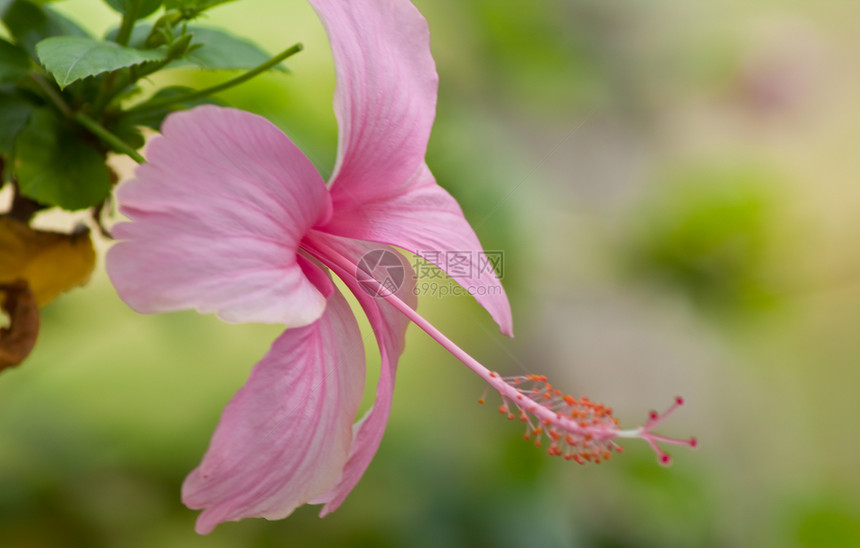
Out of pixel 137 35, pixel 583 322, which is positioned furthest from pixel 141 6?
pixel 583 322

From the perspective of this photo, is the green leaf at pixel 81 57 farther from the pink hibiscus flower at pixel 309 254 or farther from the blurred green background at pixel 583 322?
the blurred green background at pixel 583 322

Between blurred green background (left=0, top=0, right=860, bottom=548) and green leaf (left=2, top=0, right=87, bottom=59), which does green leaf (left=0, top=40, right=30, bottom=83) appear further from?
blurred green background (left=0, top=0, right=860, bottom=548)

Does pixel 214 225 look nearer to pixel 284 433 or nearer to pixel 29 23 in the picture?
pixel 284 433

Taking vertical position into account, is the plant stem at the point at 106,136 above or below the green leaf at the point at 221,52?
below

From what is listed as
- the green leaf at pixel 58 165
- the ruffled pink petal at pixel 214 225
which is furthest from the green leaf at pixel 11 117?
the ruffled pink petal at pixel 214 225

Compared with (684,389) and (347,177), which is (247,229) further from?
(684,389)

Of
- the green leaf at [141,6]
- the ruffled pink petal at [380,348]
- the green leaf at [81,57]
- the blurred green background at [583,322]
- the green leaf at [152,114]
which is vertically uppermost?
the green leaf at [81,57]

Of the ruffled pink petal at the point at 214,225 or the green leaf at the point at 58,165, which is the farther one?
the green leaf at the point at 58,165
